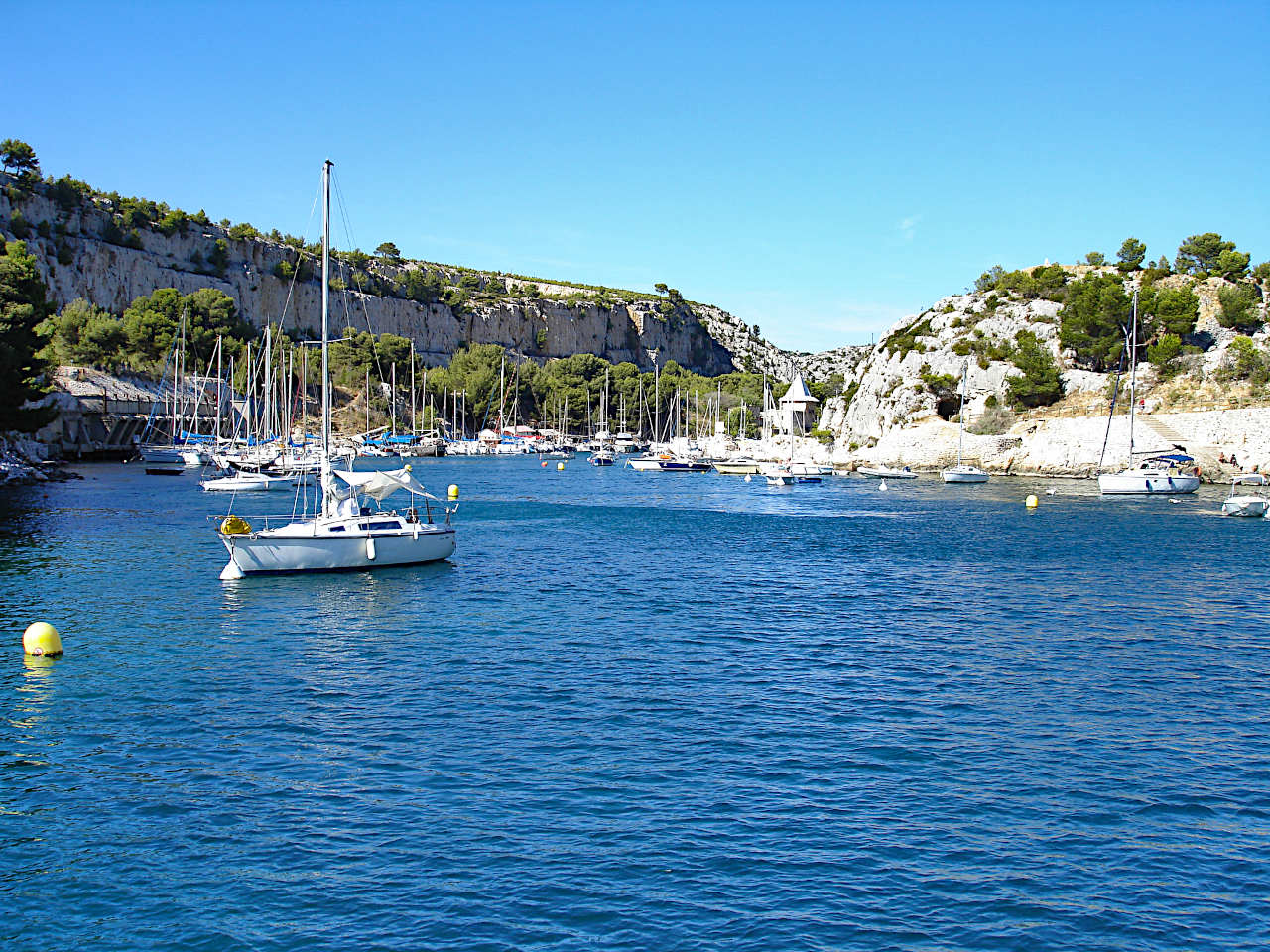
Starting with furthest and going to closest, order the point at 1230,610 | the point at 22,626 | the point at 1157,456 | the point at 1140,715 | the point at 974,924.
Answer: the point at 1157,456
the point at 1230,610
the point at 22,626
the point at 1140,715
the point at 974,924

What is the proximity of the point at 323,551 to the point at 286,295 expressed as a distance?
118 meters

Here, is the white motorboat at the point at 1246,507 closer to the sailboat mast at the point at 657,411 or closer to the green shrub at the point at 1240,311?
the green shrub at the point at 1240,311

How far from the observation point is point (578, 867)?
10367mm

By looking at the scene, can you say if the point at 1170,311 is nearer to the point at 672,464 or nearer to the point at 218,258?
the point at 672,464

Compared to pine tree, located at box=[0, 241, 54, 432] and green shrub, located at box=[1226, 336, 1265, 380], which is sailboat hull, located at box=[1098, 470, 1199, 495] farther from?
pine tree, located at box=[0, 241, 54, 432]

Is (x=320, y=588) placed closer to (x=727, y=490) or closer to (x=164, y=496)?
(x=164, y=496)

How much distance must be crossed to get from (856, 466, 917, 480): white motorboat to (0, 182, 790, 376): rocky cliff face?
46581 millimetres

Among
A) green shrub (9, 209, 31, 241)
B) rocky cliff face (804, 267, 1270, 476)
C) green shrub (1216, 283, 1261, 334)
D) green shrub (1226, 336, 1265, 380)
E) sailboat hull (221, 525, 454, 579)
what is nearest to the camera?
sailboat hull (221, 525, 454, 579)

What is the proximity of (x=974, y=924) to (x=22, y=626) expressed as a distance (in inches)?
803

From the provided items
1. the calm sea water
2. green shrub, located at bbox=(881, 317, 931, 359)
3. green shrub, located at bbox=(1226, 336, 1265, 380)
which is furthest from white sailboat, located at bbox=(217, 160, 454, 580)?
green shrub, located at bbox=(881, 317, 931, 359)

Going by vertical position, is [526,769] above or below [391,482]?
below

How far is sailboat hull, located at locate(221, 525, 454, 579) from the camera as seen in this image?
1086 inches

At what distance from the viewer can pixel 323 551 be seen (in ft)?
93.0

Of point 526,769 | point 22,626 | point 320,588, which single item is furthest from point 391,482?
point 526,769
